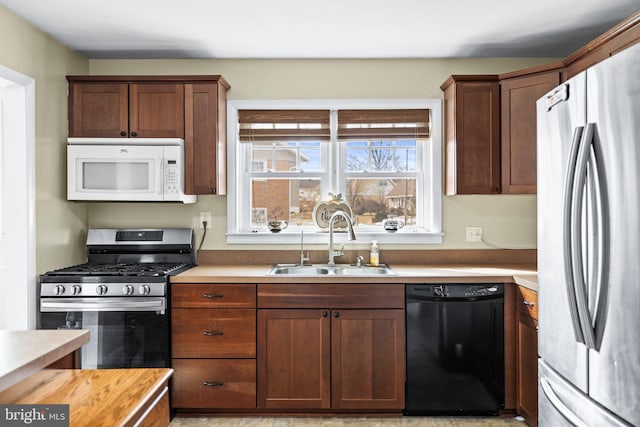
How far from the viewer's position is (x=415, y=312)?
9.58 ft

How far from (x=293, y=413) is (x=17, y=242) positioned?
6.17 feet

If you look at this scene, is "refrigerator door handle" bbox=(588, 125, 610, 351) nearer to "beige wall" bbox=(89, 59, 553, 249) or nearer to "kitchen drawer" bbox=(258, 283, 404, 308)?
"kitchen drawer" bbox=(258, 283, 404, 308)

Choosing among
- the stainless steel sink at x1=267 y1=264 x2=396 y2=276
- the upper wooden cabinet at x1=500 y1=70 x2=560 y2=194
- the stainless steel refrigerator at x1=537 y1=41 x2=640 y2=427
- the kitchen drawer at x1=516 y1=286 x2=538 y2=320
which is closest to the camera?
the stainless steel refrigerator at x1=537 y1=41 x2=640 y2=427

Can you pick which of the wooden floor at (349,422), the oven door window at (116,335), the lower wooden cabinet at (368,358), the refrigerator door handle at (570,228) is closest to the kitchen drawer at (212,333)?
the oven door window at (116,335)

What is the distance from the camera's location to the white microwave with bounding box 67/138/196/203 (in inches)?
125

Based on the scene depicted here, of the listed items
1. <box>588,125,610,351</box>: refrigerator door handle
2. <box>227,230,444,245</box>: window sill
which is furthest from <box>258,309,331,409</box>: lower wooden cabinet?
<box>588,125,610,351</box>: refrigerator door handle

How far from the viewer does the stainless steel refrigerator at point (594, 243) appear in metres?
1.42

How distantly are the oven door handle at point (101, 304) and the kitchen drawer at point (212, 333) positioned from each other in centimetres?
13

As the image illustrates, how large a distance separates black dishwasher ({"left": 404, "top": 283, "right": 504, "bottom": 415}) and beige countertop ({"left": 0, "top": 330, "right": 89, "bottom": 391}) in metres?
1.88

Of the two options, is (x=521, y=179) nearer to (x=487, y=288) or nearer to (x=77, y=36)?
(x=487, y=288)

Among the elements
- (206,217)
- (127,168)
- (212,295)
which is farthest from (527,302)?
(127,168)

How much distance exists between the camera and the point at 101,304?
2855 mm

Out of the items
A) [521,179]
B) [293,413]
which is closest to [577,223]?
[521,179]

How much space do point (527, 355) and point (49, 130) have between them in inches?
123
